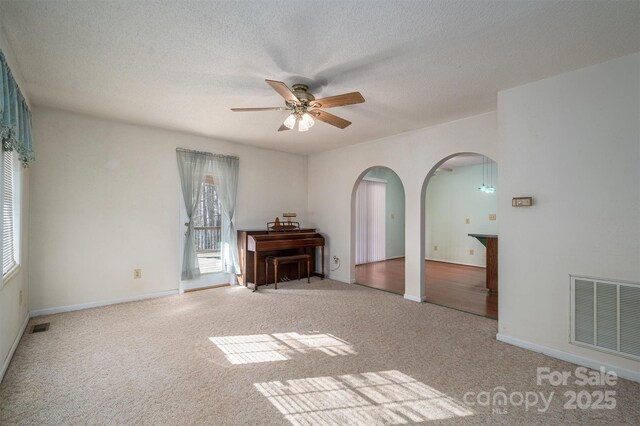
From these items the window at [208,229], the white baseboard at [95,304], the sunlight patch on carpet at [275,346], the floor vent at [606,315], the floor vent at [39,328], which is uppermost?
the window at [208,229]

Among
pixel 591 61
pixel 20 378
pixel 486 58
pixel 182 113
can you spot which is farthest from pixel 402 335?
pixel 182 113

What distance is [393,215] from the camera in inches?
320

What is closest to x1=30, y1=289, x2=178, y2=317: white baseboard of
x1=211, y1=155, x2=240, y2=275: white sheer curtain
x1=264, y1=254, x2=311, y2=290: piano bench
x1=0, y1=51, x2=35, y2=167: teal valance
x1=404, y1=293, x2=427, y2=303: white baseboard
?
x1=211, y1=155, x2=240, y2=275: white sheer curtain

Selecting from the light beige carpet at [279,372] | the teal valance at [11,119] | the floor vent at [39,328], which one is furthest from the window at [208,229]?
the teal valance at [11,119]

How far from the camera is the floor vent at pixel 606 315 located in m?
2.17

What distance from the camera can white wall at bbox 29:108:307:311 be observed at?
3.42 m

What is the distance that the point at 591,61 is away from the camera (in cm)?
230

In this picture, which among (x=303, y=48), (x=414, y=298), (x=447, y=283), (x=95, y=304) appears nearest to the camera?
(x=303, y=48)

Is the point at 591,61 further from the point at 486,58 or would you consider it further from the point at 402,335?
the point at 402,335

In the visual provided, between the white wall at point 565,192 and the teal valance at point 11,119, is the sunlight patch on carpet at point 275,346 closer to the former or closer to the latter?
the white wall at point 565,192

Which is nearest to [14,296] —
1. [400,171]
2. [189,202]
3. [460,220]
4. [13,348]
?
[13,348]

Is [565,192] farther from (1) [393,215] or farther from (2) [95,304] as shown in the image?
(1) [393,215]

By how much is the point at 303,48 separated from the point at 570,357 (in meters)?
3.30

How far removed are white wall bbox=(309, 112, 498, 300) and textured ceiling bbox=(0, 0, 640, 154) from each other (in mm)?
414
